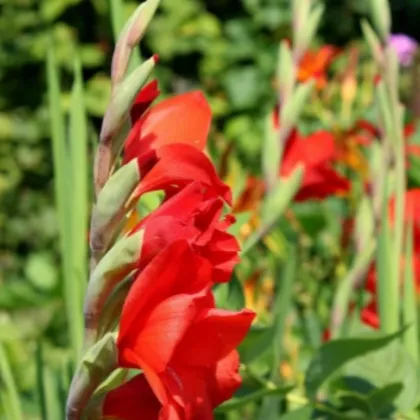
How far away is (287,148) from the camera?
3.39 ft

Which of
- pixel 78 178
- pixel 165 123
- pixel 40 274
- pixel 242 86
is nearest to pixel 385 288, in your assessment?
pixel 78 178

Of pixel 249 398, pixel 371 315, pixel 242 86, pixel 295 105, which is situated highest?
pixel 295 105

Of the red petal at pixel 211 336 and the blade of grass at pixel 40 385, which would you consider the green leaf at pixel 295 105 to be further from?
the red petal at pixel 211 336

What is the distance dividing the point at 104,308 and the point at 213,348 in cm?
5

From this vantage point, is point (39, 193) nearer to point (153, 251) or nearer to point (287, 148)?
point (287, 148)

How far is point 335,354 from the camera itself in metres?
0.74

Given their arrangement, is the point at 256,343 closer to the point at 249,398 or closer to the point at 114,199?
the point at 249,398

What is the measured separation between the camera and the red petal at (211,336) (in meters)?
0.49

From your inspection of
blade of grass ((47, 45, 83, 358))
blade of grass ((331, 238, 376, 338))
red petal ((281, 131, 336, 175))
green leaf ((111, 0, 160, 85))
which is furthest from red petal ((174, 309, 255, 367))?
red petal ((281, 131, 336, 175))

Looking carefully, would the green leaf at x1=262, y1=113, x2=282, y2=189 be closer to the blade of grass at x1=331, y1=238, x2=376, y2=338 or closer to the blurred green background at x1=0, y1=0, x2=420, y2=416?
the blade of grass at x1=331, y1=238, x2=376, y2=338

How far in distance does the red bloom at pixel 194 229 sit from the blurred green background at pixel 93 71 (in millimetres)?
2187

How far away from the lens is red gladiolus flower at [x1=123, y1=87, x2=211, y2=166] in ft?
1.77

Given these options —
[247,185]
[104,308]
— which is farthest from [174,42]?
[104,308]

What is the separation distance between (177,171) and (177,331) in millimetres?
78
